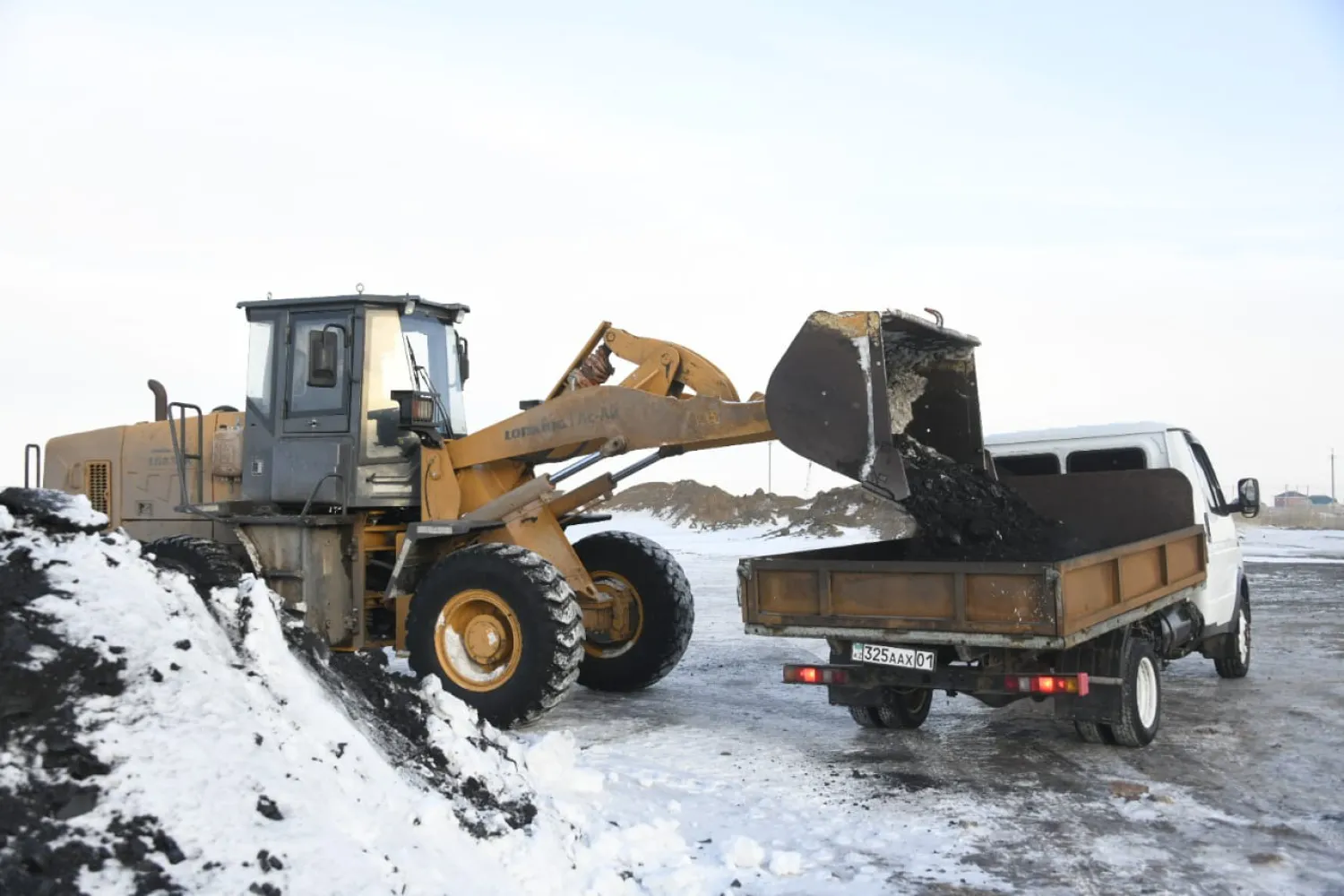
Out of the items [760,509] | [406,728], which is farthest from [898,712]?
[760,509]

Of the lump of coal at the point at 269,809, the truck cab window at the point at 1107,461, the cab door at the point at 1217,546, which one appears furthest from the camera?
the truck cab window at the point at 1107,461

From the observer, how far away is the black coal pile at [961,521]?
8.16m

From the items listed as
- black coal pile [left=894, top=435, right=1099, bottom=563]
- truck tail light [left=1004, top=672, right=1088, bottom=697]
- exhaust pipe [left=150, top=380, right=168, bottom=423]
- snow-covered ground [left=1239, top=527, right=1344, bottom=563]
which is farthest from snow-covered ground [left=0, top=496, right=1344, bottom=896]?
snow-covered ground [left=1239, top=527, right=1344, bottom=563]

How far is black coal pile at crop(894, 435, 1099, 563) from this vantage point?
26.8 ft

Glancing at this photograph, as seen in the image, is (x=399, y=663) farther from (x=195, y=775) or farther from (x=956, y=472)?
(x=195, y=775)

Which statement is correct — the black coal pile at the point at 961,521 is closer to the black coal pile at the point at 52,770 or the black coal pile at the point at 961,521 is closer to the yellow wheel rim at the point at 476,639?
the yellow wheel rim at the point at 476,639

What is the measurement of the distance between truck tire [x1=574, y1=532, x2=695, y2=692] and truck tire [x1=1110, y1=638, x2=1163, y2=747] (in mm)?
3306

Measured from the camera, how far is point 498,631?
8.16m

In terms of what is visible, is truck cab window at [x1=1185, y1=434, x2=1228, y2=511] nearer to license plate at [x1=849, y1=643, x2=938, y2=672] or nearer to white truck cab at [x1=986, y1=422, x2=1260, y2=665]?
white truck cab at [x1=986, y1=422, x2=1260, y2=665]

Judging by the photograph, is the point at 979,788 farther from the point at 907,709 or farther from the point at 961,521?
the point at 961,521

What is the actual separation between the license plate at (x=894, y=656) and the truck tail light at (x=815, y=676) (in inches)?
10.5

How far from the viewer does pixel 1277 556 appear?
2750 centimetres

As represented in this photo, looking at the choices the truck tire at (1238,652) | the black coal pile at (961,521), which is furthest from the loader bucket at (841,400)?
the truck tire at (1238,652)

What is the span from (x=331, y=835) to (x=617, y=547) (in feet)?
18.1
